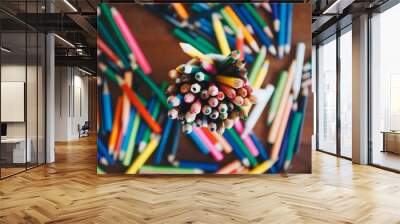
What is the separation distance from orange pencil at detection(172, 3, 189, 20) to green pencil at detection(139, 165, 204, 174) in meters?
2.48

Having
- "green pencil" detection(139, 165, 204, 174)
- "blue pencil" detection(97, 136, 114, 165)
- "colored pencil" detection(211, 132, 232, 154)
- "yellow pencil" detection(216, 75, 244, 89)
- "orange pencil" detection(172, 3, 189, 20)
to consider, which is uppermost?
"orange pencil" detection(172, 3, 189, 20)

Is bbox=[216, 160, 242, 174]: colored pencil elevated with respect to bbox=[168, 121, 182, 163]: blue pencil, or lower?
lower

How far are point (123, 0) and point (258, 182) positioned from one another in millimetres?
4233

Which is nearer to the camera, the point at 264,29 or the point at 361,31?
the point at 264,29

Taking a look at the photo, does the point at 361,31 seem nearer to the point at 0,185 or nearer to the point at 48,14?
the point at 48,14

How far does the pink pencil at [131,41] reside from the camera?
234 inches

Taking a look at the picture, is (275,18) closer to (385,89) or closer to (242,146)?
(242,146)

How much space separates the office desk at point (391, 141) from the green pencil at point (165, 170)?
13.7 ft

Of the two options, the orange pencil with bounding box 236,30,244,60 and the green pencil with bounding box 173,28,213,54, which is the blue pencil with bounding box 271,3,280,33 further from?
the green pencil with bounding box 173,28,213,54

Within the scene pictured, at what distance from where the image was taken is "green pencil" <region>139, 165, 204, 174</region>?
5.92 metres

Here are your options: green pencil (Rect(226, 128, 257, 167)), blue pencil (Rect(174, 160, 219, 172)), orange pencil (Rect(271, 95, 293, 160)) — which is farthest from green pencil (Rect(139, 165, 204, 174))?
orange pencil (Rect(271, 95, 293, 160))

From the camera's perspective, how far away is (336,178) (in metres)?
5.82

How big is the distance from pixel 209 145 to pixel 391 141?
4.19m

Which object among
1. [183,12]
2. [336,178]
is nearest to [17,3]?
[183,12]
